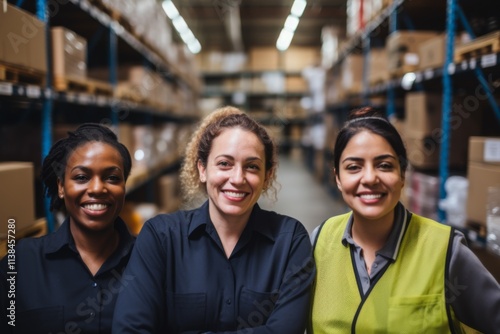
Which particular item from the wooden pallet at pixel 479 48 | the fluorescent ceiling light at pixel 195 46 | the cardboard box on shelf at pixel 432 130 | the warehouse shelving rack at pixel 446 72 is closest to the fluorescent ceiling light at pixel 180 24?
the fluorescent ceiling light at pixel 195 46

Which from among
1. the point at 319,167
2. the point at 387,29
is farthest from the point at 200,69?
the point at 387,29

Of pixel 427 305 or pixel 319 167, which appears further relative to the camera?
pixel 319 167

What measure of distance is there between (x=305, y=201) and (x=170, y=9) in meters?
6.08

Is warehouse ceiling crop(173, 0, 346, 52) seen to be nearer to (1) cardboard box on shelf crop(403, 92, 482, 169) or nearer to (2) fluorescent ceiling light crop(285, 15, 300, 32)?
(2) fluorescent ceiling light crop(285, 15, 300, 32)

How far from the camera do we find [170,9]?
10.9 metres

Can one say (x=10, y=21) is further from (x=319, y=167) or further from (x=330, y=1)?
(x=330, y=1)

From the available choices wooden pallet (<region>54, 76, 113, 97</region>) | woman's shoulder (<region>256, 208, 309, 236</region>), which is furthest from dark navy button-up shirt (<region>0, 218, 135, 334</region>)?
wooden pallet (<region>54, 76, 113, 97</region>)

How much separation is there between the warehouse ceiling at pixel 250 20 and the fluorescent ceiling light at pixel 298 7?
0.60 feet

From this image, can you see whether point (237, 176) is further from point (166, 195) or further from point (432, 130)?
point (166, 195)

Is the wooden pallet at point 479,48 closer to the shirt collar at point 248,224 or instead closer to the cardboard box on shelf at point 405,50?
the cardboard box on shelf at point 405,50

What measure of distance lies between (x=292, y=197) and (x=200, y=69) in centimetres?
868

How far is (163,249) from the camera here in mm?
1795

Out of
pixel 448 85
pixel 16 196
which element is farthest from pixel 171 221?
pixel 448 85

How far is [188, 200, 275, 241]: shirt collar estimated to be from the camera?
185cm
